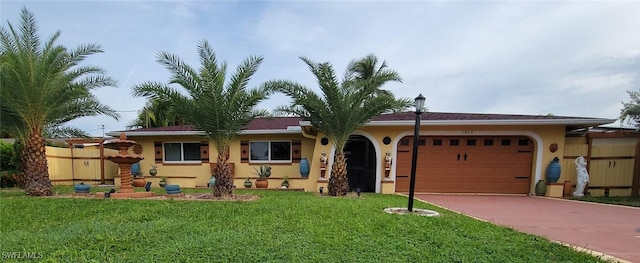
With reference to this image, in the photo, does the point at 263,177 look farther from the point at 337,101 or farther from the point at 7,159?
the point at 7,159

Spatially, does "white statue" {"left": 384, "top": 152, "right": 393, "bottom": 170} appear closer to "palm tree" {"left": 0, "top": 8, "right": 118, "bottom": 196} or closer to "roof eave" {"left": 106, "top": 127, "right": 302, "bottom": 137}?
"roof eave" {"left": 106, "top": 127, "right": 302, "bottom": 137}

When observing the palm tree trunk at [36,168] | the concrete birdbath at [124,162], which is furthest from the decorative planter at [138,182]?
the concrete birdbath at [124,162]

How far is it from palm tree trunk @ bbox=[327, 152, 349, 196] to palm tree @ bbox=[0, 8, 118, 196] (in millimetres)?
7100

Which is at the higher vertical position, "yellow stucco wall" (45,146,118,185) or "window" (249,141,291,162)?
"window" (249,141,291,162)

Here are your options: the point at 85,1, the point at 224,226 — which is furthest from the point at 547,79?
the point at 85,1

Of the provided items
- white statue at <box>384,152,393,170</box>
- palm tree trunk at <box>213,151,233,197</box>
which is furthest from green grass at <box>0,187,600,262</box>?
white statue at <box>384,152,393,170</box>

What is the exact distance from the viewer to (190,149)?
11789 mm

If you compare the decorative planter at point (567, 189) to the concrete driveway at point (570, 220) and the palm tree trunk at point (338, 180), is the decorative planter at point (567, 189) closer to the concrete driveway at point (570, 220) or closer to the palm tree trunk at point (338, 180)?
the concrete driveway at point (570, 220)

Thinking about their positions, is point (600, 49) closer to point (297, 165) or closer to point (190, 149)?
point (297, 165)

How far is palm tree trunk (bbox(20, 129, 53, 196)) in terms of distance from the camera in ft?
24.7

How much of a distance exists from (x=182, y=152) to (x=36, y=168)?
4621mm

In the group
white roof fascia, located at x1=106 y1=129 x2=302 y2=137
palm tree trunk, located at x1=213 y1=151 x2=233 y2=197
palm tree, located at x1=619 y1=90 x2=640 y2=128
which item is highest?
palm tree, located at x1=619 y1=90 x2=640 y2=128

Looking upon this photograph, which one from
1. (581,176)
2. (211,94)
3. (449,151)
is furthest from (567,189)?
Answer: (211,94)

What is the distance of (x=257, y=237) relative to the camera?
3.81 m
